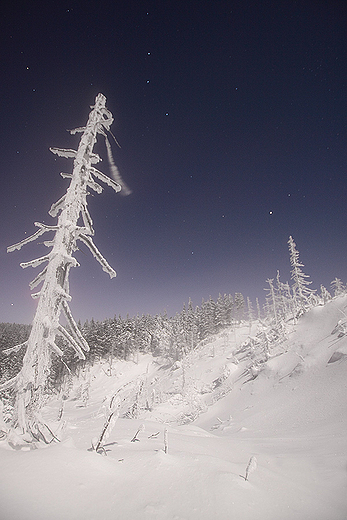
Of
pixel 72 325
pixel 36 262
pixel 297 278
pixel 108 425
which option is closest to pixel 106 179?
pixel 36 262

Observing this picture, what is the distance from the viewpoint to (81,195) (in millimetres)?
4508

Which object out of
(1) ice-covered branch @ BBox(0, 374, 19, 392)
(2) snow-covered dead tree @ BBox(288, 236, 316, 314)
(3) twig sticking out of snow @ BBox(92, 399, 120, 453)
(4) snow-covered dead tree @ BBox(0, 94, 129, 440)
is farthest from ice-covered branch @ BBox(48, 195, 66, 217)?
(2) snow-covered dead tree @ BBox(288, 236, 316, 314)

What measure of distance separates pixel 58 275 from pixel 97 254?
0.90 m

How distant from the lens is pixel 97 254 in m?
4.56

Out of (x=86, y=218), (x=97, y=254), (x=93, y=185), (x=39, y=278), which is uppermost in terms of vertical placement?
(x=93, y=185)

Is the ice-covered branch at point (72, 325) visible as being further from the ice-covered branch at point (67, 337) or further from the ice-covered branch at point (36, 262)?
the ice-covered branch at point (36, 262)

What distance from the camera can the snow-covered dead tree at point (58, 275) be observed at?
3.42 m

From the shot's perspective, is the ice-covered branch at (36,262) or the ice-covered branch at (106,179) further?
the ice-covered branch at (106,179)

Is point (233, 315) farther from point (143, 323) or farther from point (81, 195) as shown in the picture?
point (81, 195)

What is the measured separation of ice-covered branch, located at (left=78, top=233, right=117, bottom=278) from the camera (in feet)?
14.6

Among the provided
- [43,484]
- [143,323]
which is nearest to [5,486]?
[43,484]

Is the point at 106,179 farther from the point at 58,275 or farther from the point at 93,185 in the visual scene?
the point at 58,275

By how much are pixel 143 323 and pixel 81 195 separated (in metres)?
74.5

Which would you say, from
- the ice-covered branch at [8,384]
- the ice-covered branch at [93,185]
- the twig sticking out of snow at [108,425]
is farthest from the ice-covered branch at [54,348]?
the ice-covered branch at [93,185]
